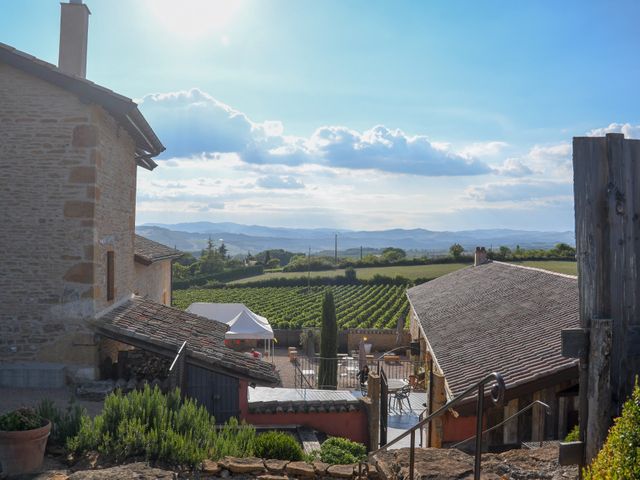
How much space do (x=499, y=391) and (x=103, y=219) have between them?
27.8 ft

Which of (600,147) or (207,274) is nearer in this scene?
(600,147)

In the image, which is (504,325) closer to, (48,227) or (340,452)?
(340,452)

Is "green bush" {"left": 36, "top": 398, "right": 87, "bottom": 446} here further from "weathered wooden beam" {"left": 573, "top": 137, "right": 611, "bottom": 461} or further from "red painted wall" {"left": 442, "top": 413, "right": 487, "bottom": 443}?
"red painted wall" {"left": 442, "top": 413, "right": 487, "bottom": 443}

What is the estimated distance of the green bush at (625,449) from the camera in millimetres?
3275

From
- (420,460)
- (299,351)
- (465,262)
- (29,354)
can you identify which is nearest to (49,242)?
(29,354)

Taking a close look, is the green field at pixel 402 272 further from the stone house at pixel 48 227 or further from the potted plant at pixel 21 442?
the potted plant at pixel 21 442

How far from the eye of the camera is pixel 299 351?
106ft

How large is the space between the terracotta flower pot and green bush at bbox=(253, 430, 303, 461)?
258cm

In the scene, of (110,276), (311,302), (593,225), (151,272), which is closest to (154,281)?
(151,272)

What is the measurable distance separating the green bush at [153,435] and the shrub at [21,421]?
47 cm

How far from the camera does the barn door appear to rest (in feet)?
31.3

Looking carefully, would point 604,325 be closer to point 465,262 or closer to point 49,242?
point 49,242

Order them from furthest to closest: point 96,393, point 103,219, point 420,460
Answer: point 103,219 < point 96,393 < point 420,460

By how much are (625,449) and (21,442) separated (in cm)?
533
